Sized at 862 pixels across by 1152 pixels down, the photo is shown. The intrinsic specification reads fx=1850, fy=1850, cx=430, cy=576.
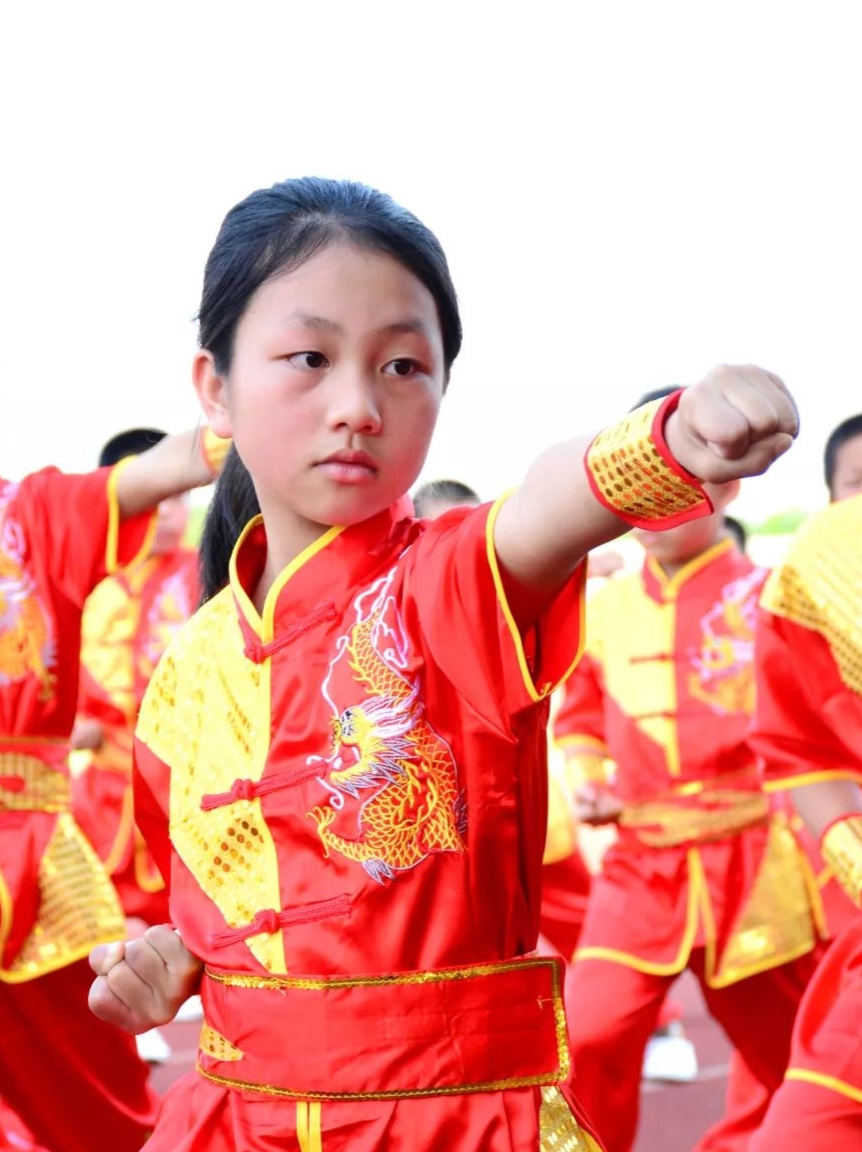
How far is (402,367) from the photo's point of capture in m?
1.71

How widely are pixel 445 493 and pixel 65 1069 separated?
164 cm

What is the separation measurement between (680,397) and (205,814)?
732 mm

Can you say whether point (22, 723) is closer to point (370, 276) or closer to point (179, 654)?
point (179, 654)

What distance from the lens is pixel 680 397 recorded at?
1.35m

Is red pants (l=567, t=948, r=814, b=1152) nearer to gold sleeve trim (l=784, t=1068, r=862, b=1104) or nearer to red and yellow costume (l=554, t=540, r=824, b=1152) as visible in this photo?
red and yellow costume (l=554, t=540, r=824, b=1152)

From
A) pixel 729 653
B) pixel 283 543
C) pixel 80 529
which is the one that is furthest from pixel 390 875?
pixel 729 653

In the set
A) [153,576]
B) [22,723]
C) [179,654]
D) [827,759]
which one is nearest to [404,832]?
[179,654]

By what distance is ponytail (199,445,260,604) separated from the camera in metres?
2.05

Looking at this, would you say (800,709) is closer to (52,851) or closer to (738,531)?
(52,851)

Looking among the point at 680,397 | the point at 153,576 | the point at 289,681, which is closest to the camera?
the point at 680,397

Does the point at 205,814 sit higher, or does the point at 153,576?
the point at 205,814

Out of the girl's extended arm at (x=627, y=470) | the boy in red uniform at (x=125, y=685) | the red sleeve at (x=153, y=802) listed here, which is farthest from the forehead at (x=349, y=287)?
the boy in red uniform at (x=125, y=685)

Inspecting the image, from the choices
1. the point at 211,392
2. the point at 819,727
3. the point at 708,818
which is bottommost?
the point at 708,818

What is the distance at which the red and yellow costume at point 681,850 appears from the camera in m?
3.76
